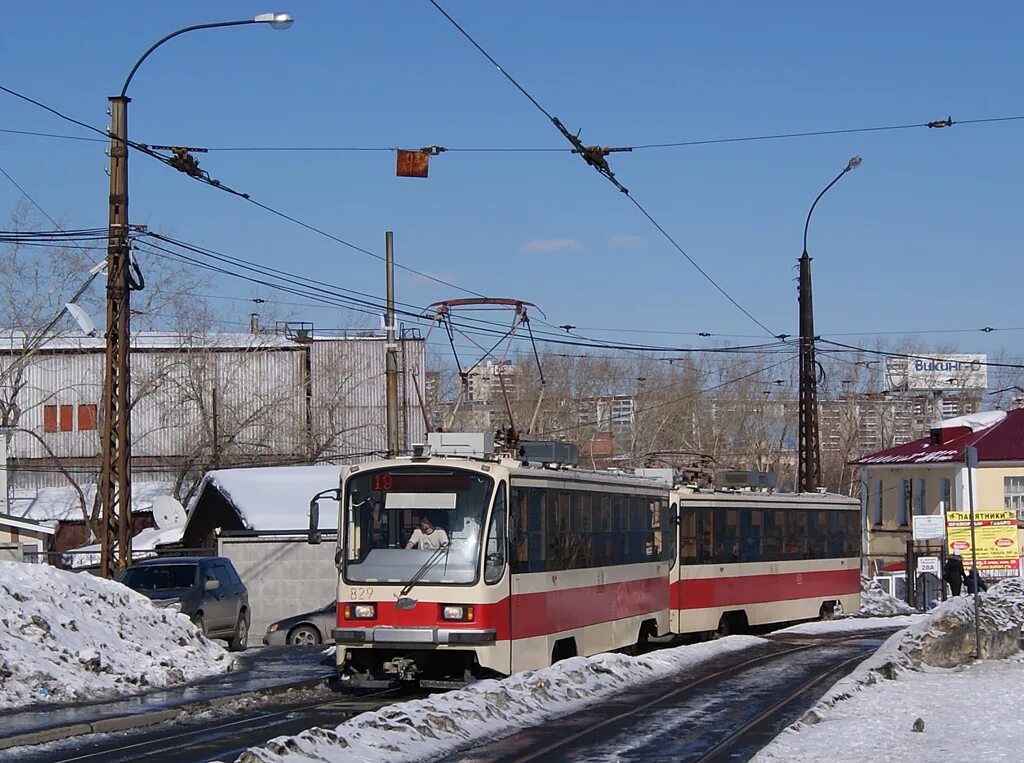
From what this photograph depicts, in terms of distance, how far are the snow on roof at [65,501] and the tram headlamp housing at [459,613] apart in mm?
47115

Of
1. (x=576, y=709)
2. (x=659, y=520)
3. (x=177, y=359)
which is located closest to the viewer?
(x=576, y=709)

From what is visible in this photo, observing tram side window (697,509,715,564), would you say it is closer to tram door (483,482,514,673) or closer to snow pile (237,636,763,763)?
snow pile (237,636,763,763)

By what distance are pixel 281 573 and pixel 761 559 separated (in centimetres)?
1150

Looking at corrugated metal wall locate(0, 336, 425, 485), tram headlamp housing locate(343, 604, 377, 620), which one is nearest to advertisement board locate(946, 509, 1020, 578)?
tram headlamp housing locate(343, 604, 377, 620)

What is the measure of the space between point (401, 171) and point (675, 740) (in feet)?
45.2

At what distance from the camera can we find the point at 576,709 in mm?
15211

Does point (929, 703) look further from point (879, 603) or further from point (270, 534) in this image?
point (879, 603)

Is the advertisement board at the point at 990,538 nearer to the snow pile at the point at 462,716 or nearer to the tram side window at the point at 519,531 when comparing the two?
the snow pile at the point at 462,716

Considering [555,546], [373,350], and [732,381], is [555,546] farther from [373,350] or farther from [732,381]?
[732,381]

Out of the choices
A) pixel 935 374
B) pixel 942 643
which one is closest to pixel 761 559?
pixel 942 643

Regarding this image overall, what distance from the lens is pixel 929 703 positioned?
15.2 m

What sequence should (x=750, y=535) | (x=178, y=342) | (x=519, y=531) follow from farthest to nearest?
(x=178, y=342) < (x=750, y=535) < (x=519, y=531)

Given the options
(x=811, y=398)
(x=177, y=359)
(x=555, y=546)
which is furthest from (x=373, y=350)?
(x=555, y=546)

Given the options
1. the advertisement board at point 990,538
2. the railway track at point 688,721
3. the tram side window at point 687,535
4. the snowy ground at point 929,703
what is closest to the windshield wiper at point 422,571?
the railway track at point 688,721
